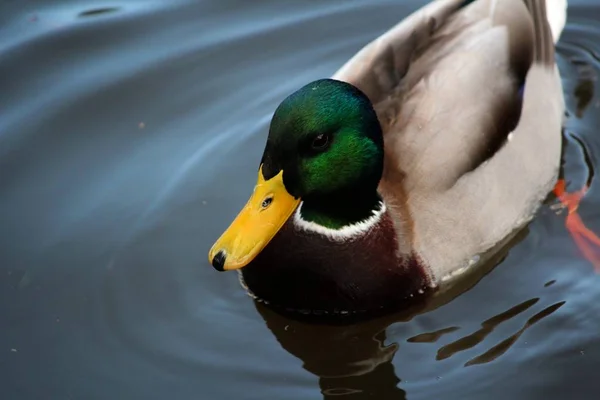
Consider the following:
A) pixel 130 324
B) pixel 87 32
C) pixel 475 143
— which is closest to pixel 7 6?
pixel 87 32

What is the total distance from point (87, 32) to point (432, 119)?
297 cm

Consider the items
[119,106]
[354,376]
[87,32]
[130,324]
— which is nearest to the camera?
[354,376]

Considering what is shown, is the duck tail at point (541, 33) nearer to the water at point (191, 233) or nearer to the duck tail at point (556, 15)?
the duck tail at point (556, 15)

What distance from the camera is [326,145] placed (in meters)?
3.94

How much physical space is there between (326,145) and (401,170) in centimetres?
52

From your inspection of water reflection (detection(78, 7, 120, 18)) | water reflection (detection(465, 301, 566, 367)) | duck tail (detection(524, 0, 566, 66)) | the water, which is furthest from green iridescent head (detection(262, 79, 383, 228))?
A: water reflection (detection(78, 7, 120, 18))

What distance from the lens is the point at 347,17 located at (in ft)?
21.6

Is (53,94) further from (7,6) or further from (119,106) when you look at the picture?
(7,6)

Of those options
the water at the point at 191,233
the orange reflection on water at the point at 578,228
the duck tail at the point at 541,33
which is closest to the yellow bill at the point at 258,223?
the water at the point at 191,233

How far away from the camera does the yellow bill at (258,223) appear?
12.7ft

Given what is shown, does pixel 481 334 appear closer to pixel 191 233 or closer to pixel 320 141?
pixel 320 141

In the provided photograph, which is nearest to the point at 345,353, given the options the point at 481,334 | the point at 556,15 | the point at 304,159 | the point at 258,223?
the point at 481,334

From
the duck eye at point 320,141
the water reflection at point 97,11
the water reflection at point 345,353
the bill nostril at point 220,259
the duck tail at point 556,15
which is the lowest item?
the water reflection at point 345,353

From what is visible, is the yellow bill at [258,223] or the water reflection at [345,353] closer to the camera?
the yellow bill at [258,223]
